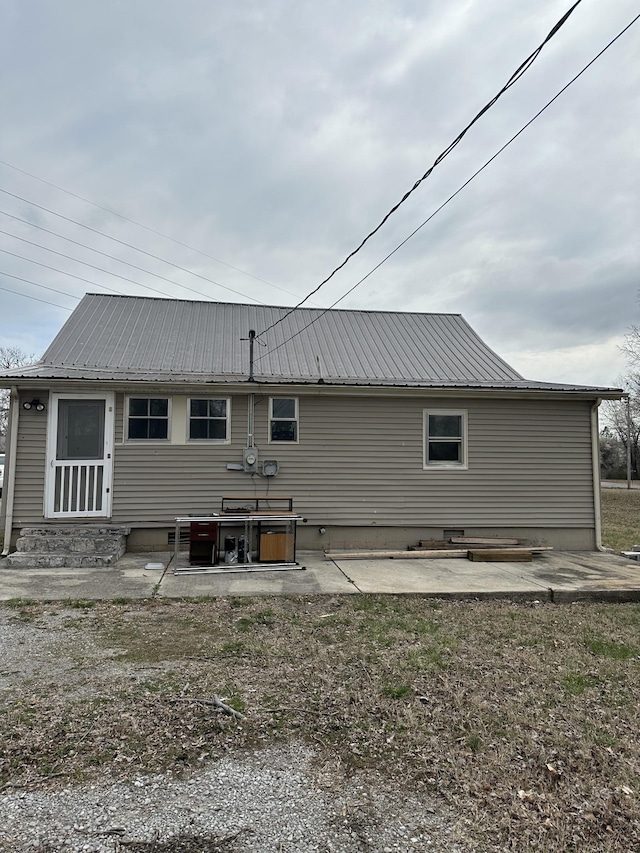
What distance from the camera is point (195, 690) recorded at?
3367mm

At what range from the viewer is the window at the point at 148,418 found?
8289 mm

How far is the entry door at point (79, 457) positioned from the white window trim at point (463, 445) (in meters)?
5.30

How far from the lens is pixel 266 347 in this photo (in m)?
10.7

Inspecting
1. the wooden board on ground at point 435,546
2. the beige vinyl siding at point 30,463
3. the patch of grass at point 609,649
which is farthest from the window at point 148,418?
the patch of grass at point 609,649

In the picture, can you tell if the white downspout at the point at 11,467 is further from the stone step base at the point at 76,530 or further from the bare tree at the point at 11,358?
the bare tree at the point at 11,358

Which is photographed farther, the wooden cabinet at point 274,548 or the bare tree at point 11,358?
the bare tree at point 11,358

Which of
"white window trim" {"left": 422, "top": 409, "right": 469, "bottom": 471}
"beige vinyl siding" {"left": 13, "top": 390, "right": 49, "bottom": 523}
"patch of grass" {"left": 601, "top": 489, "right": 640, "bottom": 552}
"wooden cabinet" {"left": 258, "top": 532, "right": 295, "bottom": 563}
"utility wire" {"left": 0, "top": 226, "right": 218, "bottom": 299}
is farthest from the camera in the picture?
"utility wire" {"left": 0, "top": 226, "right": 218, "bottom": 299}

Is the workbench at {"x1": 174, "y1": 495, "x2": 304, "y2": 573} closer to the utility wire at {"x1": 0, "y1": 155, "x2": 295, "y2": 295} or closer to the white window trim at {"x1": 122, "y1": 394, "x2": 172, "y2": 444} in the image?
the white window trim at {"x1": 122, "y1": 394, "x2": 172, "y2": 444}

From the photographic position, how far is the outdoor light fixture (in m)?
7.89

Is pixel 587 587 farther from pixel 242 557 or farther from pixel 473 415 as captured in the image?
pixel 242 557

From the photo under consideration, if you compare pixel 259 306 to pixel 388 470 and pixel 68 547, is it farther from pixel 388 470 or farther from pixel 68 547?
pixel 68 547

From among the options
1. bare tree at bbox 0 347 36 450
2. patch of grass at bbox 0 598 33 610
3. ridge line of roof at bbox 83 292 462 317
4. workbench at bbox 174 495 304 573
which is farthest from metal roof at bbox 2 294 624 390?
bare tree at bbox 0 347 36 450

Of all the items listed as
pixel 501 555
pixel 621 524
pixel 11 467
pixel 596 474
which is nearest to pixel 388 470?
pixel 501 555

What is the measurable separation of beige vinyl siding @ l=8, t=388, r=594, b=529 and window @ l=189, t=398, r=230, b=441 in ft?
0.55
